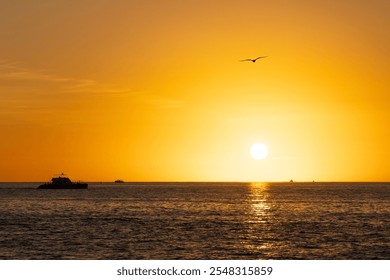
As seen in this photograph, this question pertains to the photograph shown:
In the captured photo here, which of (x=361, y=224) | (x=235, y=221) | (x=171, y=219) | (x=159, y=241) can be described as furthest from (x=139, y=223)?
(x=361, y=224)

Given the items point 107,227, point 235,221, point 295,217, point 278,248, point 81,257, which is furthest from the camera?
point 295,217

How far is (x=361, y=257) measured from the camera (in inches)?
2719

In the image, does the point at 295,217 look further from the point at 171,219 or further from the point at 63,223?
the point at 63,223

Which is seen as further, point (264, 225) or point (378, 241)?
point (264, 225)

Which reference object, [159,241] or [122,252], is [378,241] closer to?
[159,241]

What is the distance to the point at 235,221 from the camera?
387ft

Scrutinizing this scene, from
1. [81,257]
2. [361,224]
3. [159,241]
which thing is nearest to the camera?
[81,257]

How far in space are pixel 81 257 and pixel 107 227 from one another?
34651mm

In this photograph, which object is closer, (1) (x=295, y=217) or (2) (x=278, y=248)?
(2) (x=278, y=248)

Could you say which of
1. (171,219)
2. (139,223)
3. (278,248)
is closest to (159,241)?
(278,248)

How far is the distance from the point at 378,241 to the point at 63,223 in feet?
183
